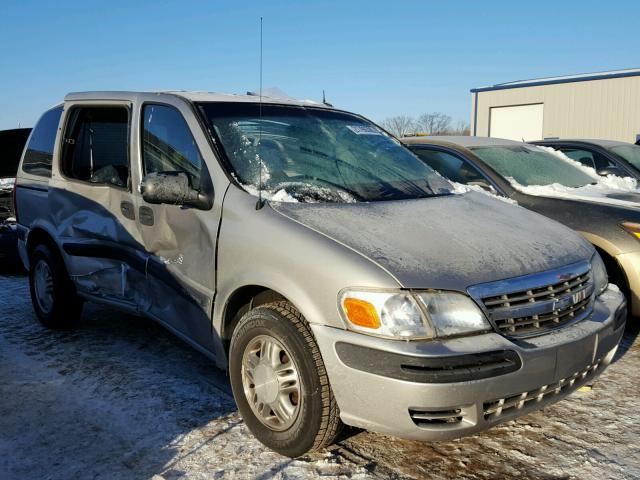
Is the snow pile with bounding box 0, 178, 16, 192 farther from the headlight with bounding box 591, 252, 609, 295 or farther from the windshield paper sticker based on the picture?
the headlight with bounding box 591, 252, 609, 295

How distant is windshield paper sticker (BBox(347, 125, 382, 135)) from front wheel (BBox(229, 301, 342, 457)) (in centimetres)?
172

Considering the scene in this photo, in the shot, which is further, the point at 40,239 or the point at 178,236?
the point at 40,239

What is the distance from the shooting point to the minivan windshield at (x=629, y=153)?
7.14 m

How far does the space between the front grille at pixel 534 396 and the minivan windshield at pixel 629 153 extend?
5.00 metres

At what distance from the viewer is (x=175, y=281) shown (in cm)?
354

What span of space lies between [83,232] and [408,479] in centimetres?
290

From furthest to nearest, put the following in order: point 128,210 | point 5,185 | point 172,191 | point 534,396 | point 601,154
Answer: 1. point 601,154
2. point 5,185
3. point 128,210
4. point 172,191
5. point 534,396

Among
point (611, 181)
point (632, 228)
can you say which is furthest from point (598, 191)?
point (632, 228)

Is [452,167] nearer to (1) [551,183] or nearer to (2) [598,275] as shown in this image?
(1) [551,183]

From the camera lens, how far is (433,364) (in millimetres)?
2383

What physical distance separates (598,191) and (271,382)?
3.79 meters

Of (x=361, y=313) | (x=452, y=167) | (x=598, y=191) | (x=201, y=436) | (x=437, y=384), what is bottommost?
(x=201, y=436)

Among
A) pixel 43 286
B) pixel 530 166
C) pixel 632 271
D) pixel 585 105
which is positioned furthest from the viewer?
pixel 585 105

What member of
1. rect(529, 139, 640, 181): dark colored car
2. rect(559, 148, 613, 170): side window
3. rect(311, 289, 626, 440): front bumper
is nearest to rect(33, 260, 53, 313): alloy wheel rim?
rect(311, 289, 626, 440): front bumper
